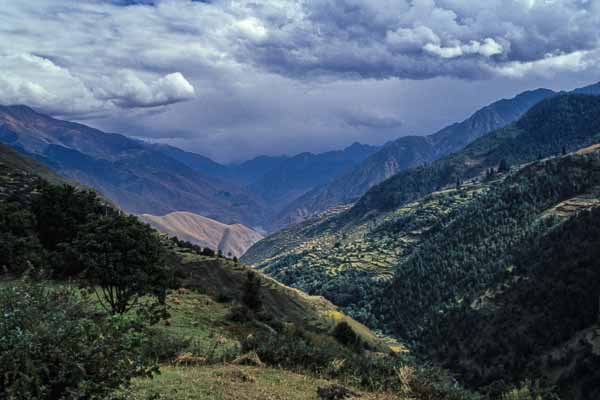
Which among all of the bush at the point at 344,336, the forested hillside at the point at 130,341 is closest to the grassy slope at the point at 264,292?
the bush at the point at 344,336

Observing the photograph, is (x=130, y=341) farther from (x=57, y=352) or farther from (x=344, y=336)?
(x=344, y=336)

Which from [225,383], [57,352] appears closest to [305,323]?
[225,383]

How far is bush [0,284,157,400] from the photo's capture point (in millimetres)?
10562

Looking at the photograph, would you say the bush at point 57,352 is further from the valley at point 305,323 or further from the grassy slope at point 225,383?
the grassy slope at point 225,383

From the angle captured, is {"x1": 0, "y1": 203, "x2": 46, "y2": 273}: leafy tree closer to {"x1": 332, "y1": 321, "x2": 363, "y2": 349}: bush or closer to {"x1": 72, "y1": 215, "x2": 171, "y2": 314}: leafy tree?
{"x1": 72, "y1": 215, "x2": 171, "y2": 314}: leafy tree

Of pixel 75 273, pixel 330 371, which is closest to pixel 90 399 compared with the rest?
pixel 330 371

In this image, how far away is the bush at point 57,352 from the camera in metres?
10.6

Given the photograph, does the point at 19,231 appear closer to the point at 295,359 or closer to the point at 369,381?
the point at 295,359

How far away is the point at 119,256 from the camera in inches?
1258

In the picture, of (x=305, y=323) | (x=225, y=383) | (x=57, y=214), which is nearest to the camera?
(x=225, y=383)

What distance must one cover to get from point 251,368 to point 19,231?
35593 mm

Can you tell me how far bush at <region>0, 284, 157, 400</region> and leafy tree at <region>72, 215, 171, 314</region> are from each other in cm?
1918

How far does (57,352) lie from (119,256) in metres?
21.8

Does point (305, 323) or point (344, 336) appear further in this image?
point (305, 323)
